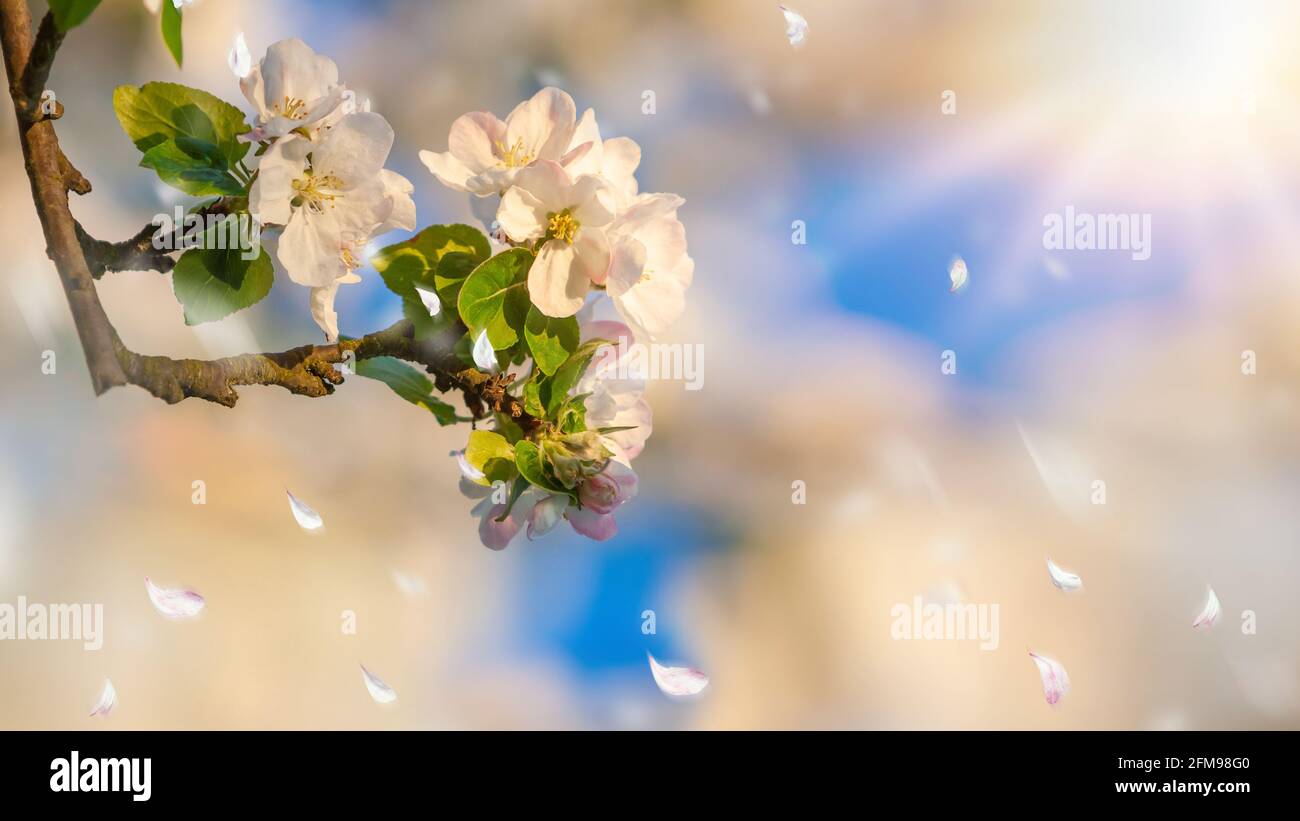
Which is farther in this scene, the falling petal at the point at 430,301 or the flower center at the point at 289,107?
the falling petal at the point at 430,301

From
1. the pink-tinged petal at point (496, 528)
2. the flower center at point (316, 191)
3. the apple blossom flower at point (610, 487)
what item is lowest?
the pink-tinged petal at point (496, 528)

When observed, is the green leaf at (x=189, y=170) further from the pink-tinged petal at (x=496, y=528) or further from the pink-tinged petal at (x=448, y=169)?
the pink-tinged petal at (x=496, y=528)

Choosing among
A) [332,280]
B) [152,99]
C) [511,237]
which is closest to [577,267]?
[511,237]

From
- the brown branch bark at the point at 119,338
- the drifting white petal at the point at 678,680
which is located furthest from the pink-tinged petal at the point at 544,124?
the drifting white petal at the point at 678,680

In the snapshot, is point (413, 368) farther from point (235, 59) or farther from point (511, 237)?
point (235, 59)

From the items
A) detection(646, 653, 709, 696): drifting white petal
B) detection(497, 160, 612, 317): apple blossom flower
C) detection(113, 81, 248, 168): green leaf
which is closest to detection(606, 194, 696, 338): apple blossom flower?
detection(497, 160, 612, 317): apple blossom flower

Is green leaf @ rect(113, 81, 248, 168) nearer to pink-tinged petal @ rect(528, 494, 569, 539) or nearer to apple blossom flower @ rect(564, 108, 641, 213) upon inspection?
apple blossom flower @ rect(564, 108, 641, 213)
